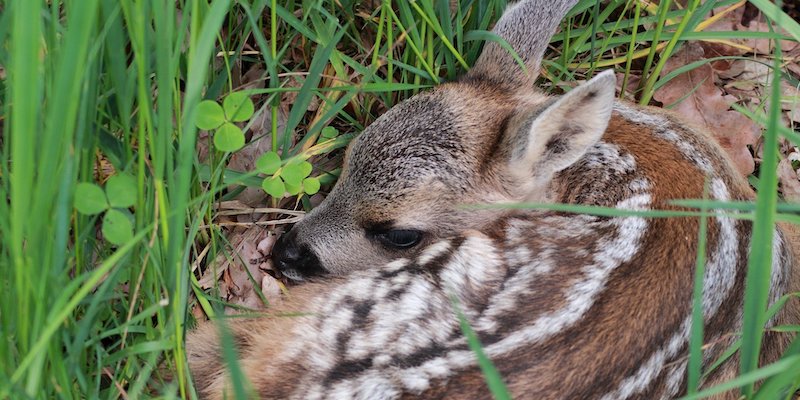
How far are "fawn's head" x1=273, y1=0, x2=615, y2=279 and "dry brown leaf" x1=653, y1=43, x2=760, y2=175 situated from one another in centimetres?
113

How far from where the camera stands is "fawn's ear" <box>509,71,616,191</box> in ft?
10.2

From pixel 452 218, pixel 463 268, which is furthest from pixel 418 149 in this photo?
pixel 463 268

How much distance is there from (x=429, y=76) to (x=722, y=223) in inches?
56.6

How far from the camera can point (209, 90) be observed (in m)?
3.27

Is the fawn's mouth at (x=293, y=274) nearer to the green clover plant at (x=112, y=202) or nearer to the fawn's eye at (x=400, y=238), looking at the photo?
the fawn's eye at (x=400, y=238)

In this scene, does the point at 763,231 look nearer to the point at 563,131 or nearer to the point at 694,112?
the point at 563,131

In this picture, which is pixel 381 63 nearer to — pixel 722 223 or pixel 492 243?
pixel 492 243

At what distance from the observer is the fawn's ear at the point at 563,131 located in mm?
3094

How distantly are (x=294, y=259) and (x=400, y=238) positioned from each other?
49 cm

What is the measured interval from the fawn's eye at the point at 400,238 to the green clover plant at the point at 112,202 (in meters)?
1.20

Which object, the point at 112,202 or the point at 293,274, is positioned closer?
the point at 112,202

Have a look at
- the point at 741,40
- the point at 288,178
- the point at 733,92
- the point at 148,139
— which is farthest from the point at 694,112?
the point at 148,139

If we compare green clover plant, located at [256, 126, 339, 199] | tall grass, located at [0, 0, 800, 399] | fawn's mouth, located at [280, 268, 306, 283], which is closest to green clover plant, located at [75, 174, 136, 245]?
tall grass, located at [0, 0, 800, 399]

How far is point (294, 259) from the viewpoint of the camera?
3682 millimetres
